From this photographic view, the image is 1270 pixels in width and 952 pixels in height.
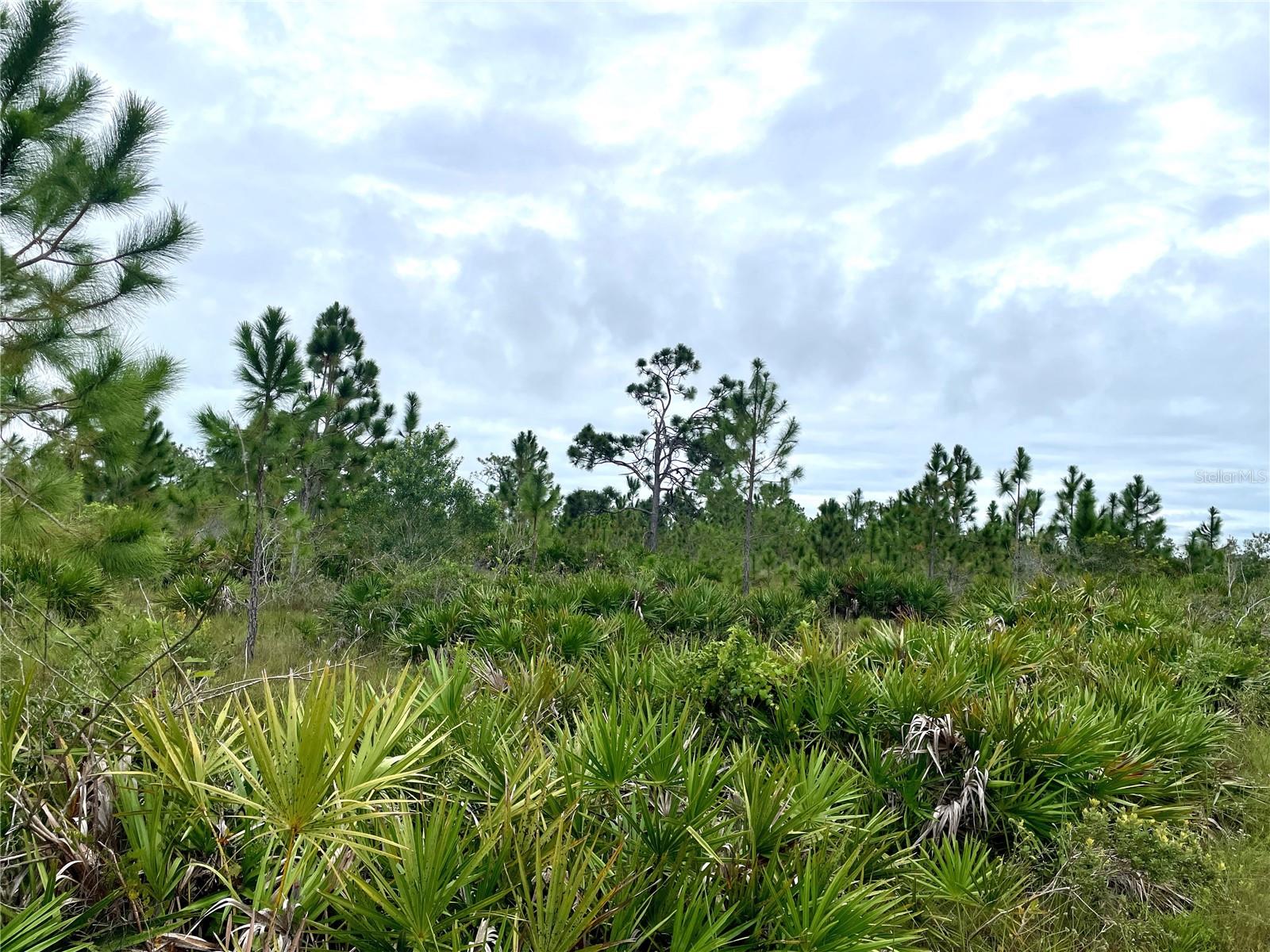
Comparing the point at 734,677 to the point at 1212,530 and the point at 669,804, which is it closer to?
the point at 669,804

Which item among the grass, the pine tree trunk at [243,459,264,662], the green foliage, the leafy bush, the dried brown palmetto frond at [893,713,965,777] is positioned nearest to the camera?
the grass

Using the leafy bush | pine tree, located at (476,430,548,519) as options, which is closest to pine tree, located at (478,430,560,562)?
pine tree, located at (476,430,548,519)

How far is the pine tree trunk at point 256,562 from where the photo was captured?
12023 millimetres

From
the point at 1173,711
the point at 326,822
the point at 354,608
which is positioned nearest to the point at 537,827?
the point at 326,822

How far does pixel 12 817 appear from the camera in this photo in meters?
2.86

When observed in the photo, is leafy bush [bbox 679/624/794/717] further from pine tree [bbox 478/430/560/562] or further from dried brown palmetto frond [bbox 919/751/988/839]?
pine tree [bbox 478/430/560/562]

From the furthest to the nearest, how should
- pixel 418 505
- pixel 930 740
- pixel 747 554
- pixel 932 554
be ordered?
pixel 932 554
pixel 747 554
pixel 418 505
pixel 930 740

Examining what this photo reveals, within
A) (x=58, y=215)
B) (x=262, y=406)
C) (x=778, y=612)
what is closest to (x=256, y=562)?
(x=262, y=406)

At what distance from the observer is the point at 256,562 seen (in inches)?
467

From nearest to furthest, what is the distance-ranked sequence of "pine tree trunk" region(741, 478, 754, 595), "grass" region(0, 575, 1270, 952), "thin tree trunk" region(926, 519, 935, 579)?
"grass" region(0, 575, 1270, 952)
"pine tree trunk" region(741, 478, 754, 595)
"thin tree trunk" region(926, 519, 935, 579)

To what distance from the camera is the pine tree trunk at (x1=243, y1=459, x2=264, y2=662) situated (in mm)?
12023

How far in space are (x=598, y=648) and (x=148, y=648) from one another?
5242 millimetres

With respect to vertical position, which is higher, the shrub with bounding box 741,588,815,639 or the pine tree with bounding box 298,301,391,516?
the pine tree with bounding box 298,301,391,516

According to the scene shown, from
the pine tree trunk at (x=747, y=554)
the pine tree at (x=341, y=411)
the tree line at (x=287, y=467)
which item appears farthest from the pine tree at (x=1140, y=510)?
the pine tree at (x=341, y=411)
